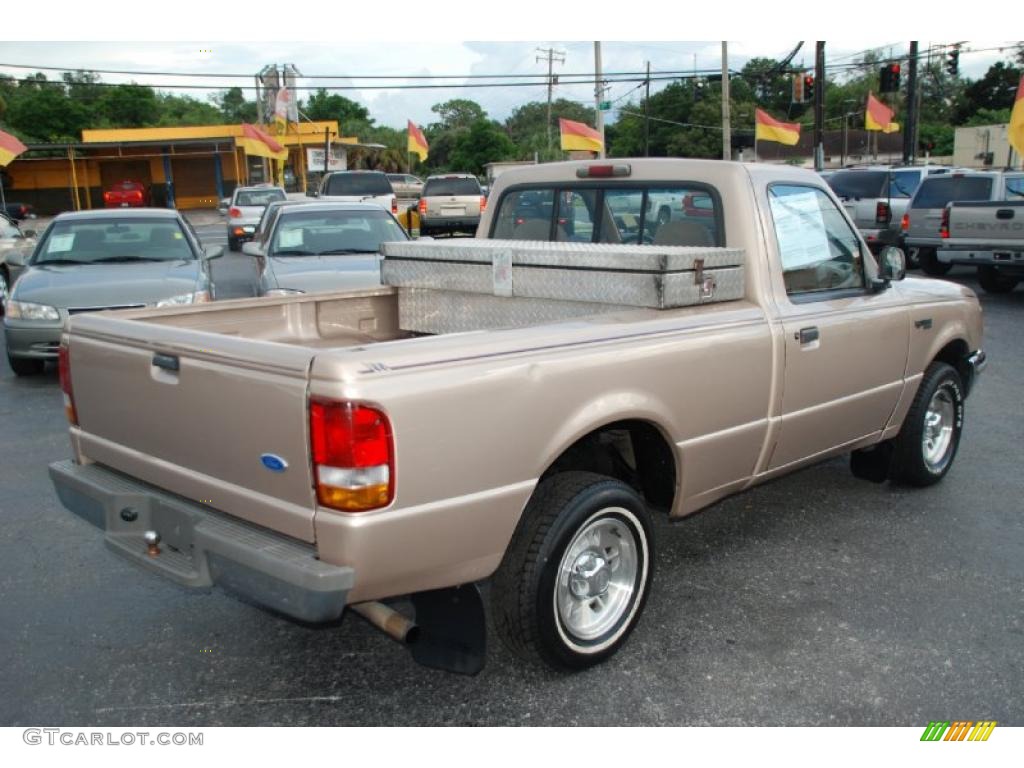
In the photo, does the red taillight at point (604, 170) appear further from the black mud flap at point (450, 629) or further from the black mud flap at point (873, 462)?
the black mud flap at point (450, 629)

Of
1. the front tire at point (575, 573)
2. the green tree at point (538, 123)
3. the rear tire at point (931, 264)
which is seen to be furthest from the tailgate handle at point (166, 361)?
the green tree at point (538, 123)

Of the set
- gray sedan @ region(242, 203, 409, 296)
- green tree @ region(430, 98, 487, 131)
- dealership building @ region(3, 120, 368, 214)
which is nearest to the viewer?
gray sedan @ region(242, 203, 409, 296)

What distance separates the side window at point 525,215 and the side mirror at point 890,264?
176cm

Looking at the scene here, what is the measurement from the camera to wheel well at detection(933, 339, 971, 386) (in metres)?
5.61

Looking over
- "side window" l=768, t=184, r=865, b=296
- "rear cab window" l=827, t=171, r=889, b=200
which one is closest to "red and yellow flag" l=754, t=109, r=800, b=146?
"rear cab window" l=827, t=171, r=889, b=200

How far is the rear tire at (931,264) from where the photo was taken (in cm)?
1603

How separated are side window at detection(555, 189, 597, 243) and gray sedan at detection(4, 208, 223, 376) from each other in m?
4.51

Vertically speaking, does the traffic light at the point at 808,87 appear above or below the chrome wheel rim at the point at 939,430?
above

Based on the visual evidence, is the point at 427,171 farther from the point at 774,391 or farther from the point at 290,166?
the point at 774,391

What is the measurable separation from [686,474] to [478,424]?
1.22 meters

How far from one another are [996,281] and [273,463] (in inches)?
557

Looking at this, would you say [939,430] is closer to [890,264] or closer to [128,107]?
[890,264]

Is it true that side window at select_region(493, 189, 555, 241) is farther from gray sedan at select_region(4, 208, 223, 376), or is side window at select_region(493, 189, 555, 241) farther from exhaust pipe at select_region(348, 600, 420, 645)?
gray sedan at select_region(4, 208, 223, 376)

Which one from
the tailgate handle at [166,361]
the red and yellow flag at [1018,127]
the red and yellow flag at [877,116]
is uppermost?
the red and yellow flag at [877,116]
